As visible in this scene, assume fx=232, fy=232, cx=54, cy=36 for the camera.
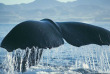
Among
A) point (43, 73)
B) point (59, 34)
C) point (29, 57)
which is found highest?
point (59, 34)

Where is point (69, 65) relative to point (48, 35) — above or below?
below

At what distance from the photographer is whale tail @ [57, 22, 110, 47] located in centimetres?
398

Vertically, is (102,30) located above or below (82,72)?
above

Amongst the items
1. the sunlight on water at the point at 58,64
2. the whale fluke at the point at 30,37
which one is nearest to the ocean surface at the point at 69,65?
the sunlight on water at the point at 58,64

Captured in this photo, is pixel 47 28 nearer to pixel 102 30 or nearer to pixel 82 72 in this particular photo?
pixel 102 30

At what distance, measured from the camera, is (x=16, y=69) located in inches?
206

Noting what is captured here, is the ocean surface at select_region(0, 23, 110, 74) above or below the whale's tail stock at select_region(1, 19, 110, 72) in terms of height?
below

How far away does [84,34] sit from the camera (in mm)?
4223

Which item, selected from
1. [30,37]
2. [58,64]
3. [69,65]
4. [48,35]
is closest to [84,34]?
[48,35]

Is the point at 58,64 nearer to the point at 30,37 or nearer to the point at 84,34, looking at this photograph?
the point at 84,34

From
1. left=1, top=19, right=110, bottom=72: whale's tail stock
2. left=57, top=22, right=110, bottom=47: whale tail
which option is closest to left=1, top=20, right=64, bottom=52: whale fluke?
left=1, top=19, right=110, bottom=72: whale's tail stock

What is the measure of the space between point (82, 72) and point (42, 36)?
3.71 metres

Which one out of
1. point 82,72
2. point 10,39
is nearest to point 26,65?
point 10,39

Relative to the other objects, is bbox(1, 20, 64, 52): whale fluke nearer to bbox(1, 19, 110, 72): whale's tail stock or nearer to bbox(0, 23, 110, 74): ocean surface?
bbox(1, 19, 110, 72): whale's tail stock
